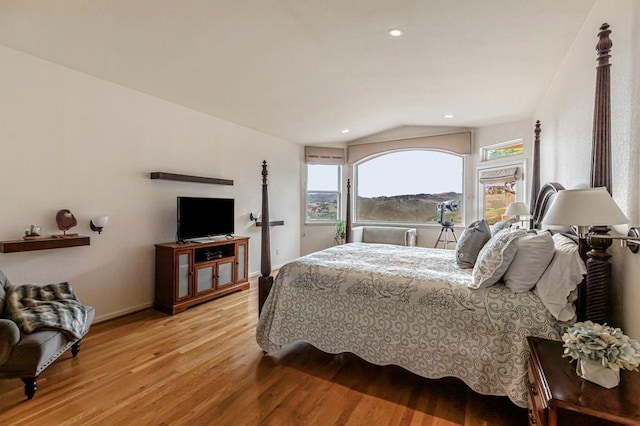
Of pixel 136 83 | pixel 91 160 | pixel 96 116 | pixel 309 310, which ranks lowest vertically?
pixel 309 310

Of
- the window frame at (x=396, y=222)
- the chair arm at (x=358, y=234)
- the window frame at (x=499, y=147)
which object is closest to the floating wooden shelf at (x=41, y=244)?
the chair arm at (x=358, y=234)

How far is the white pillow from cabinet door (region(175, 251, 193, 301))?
3394 mm

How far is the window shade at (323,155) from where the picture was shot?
20.9 ft

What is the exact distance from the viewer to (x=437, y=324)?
202 centimetres

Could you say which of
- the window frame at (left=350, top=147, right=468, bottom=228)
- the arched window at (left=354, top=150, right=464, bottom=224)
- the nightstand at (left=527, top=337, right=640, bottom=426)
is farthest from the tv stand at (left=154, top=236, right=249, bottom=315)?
the nightstand at (left=527, top=337, right=640, bottom=426)

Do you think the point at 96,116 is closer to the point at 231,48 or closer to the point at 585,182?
the point at 231,48

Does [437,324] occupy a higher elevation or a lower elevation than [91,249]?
lower

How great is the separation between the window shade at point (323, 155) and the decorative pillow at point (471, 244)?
13.5ft

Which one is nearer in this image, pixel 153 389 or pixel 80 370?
pixel 153 389

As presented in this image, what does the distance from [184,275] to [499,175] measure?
489 cm

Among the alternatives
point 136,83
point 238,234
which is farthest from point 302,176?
point 136,83

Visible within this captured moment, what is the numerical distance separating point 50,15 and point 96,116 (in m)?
1.14

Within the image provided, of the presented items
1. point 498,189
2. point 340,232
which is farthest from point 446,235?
point 340,232

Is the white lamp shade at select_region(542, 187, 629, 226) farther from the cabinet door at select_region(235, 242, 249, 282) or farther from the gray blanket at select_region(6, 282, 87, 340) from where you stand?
the cabinet door at select_region(235, 242, 249, 282)
